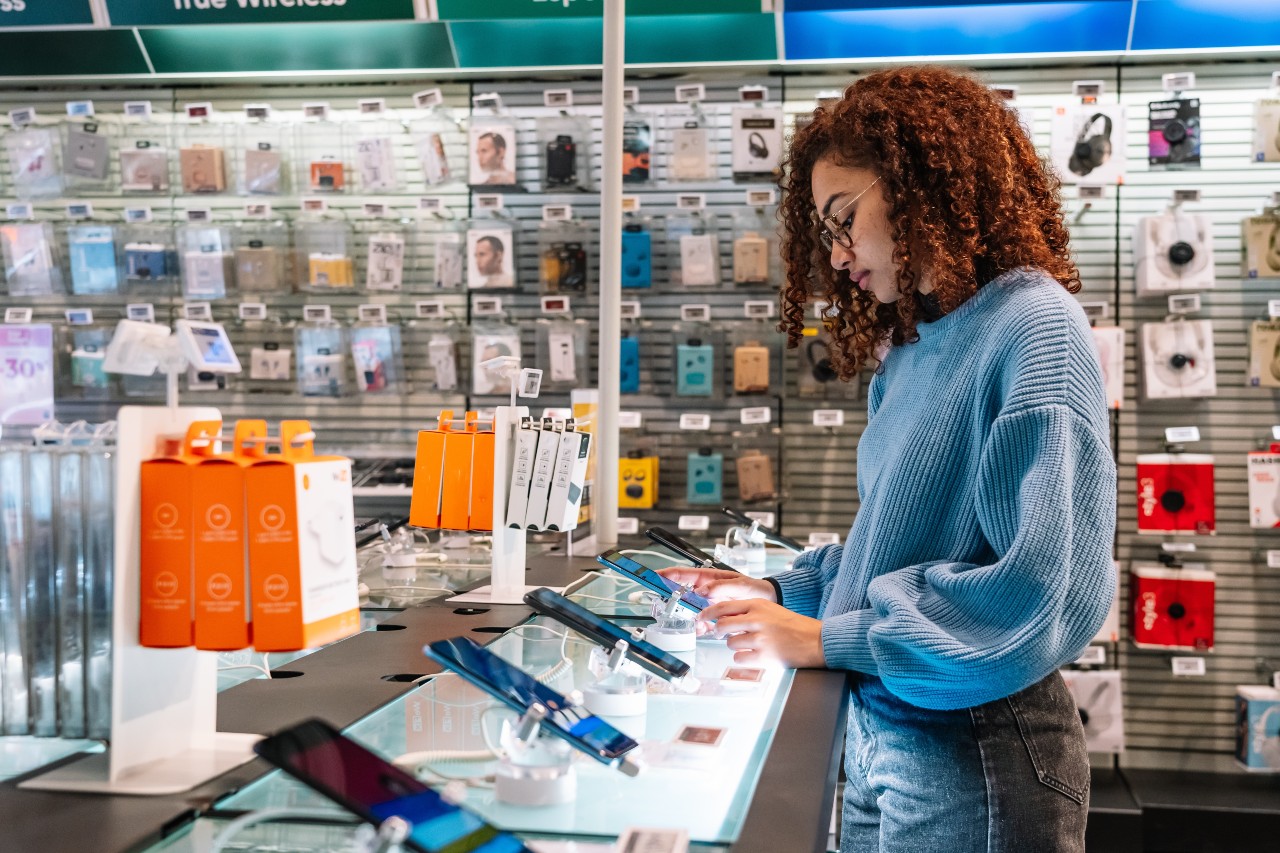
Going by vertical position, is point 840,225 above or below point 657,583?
above

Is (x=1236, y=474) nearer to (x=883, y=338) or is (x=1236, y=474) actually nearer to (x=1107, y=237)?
A: (x=1107, y=237)

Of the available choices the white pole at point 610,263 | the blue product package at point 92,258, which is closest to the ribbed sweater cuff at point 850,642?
the white pole at point 610,263

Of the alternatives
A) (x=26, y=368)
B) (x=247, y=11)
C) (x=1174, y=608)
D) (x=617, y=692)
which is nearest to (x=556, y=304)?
(x=247, y=11)

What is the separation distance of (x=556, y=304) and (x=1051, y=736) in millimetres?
3601

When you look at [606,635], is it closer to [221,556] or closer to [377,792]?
[221,556]

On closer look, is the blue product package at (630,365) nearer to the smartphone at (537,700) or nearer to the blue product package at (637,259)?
the blue product package at (637,259)

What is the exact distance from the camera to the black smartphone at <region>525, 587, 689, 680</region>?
1.58 meters

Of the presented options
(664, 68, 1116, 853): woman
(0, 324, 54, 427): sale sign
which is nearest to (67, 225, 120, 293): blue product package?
(0, 324, 54, 427): sale sign

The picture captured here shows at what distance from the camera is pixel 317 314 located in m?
5.04

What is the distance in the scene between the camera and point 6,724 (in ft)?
4.36

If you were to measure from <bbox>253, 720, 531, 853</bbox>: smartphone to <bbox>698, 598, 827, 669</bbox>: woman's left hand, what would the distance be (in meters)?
0.74

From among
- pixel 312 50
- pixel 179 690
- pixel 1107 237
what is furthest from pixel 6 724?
pixel 1107 237

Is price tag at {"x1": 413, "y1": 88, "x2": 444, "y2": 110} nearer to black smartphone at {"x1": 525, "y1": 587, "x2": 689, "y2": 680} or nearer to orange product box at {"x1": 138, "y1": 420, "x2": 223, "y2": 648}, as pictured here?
black smartphone at {"x1": 525, "y1": 587, "x2": 689, "y2": 680}

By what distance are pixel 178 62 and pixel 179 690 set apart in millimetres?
4331
